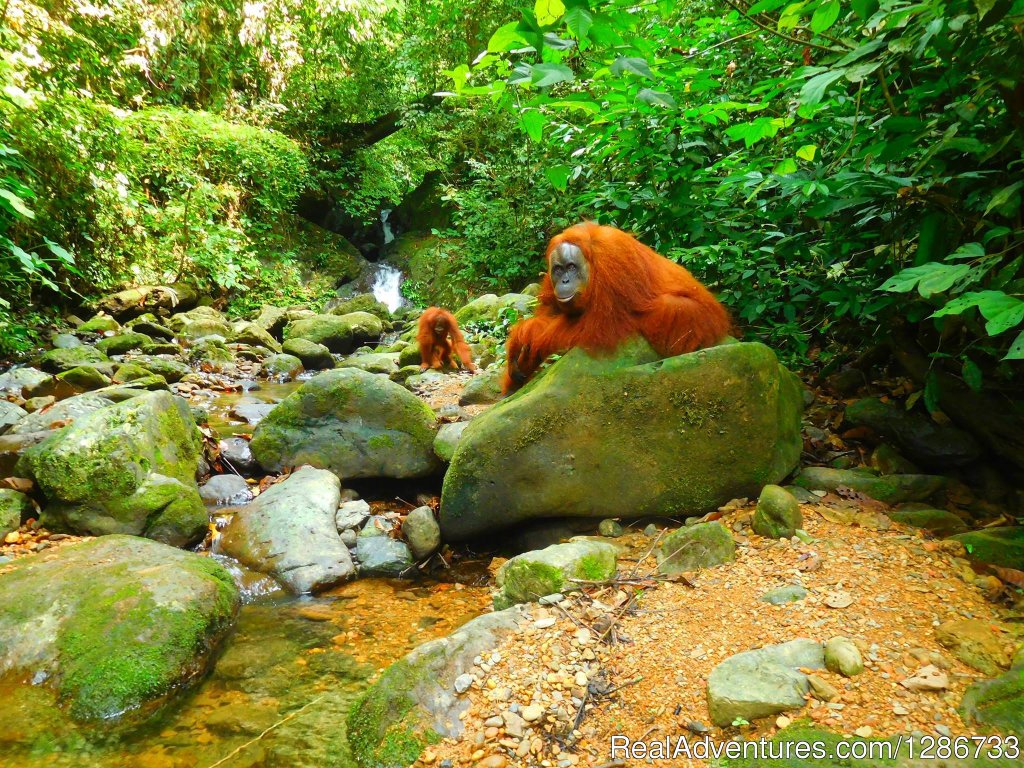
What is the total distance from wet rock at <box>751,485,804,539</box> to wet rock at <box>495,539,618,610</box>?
805 mm

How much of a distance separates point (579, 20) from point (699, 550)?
7.98ft

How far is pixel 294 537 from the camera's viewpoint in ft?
13.8

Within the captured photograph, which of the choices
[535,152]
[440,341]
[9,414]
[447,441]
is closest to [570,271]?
[447,441]

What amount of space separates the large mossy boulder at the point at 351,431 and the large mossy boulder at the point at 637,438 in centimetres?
126

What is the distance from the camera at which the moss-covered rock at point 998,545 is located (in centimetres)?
263

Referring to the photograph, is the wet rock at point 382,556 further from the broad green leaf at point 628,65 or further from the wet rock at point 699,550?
the broad green leaf at point 628,65

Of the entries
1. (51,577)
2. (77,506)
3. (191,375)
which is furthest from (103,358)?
(51,577)

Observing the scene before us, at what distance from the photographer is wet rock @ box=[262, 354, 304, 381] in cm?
980

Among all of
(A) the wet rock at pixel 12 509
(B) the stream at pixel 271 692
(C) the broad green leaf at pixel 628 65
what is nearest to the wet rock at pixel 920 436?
(B) the stream at pixel 271 692

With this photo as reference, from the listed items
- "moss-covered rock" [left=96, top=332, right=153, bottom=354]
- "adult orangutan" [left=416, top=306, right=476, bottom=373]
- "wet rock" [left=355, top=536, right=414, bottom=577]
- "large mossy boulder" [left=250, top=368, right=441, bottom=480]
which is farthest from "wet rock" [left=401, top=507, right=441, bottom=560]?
"moss-covered rock" [left=96, top=332, right=153, bottom=354]

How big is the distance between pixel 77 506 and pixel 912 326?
5388 millimetres

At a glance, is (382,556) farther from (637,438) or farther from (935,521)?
(935,521)

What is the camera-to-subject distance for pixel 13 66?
25.1ft

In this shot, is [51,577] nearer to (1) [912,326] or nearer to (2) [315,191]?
(1) [912,326]
